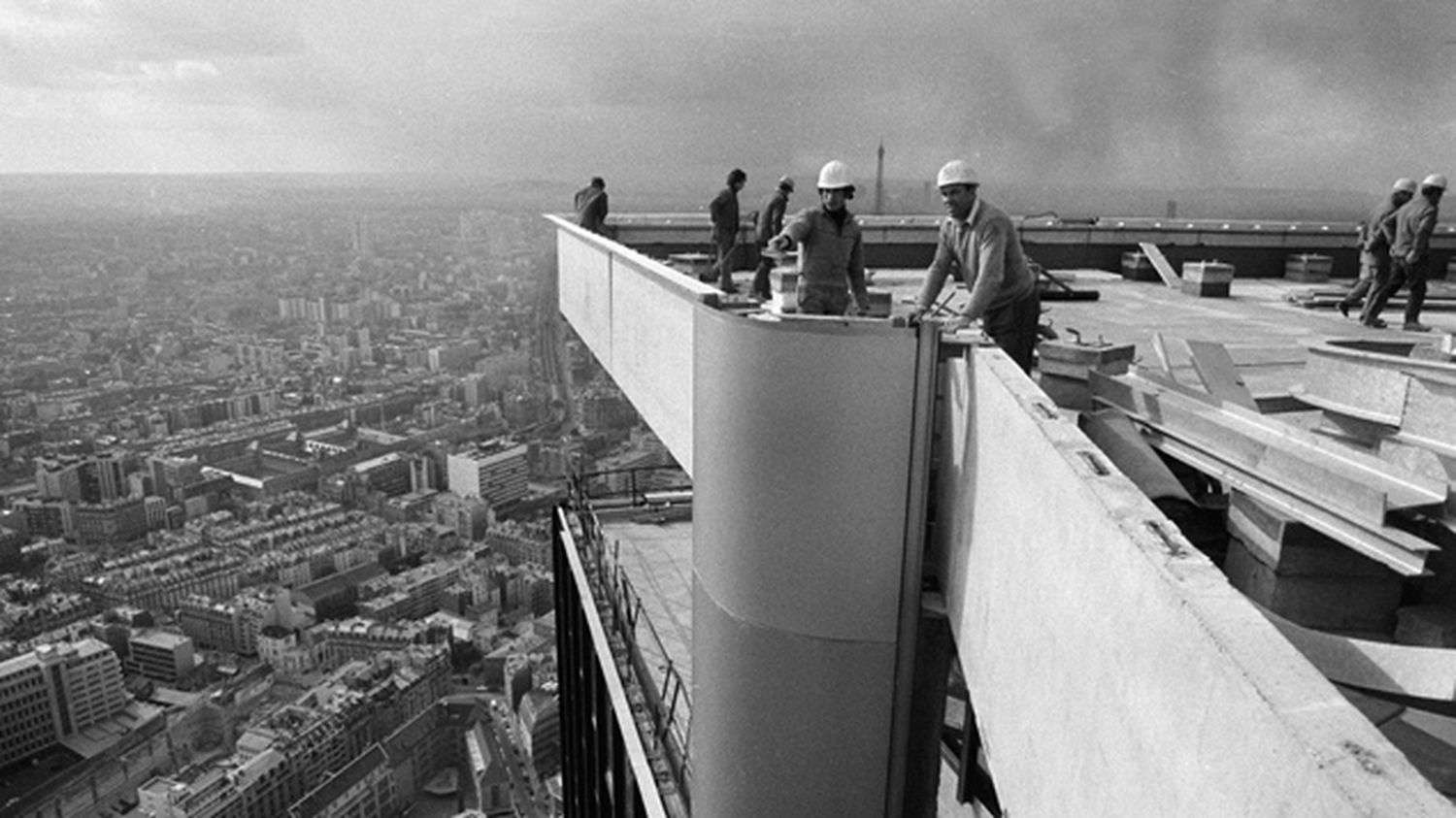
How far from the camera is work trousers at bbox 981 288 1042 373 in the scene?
5.05 metres

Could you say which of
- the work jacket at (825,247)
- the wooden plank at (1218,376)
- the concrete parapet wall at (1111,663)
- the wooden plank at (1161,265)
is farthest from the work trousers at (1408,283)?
the concrete parapet wall at (1111,663)

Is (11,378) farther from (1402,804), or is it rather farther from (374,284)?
(1402,804)

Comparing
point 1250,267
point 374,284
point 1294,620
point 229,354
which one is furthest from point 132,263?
point 1294,620

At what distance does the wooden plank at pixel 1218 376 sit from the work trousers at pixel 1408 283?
6050 mm

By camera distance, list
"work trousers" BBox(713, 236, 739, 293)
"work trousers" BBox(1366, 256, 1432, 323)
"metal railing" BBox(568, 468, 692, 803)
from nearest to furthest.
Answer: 1. "metal railing" BBox(568, 468, 692, 803)
2. "work trousers" BBox(1366, 256, 1432, 323)
3. "work trousers" BBox(713, 236, 739, 293)

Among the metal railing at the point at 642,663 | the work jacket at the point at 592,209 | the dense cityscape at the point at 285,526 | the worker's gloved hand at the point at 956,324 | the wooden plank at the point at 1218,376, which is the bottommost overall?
the dense cityscape at the point at 285,526

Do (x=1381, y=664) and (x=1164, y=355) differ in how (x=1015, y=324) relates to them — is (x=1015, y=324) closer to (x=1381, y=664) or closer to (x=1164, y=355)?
(x=1164, y=355)

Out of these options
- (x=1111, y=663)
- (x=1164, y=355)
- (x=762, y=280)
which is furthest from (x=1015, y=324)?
(x=762, y=280)

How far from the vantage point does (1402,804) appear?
3.69ft

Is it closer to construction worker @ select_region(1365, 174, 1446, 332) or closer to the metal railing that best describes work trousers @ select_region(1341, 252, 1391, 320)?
construction worker @ select_region(1365, 174, 1446, 332)

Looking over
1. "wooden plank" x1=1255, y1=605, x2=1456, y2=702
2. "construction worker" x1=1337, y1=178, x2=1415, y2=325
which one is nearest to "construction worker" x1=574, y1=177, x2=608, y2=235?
"construction worker" x1=1337, y1=178, x2=1415, y2=325

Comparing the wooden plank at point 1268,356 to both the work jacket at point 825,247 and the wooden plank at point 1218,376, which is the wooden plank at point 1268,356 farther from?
the work jacket at point 825,247

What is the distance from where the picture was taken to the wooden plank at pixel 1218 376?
486 cm

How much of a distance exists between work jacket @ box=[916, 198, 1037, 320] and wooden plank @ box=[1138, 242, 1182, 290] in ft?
36.1
